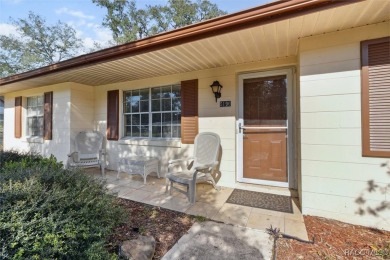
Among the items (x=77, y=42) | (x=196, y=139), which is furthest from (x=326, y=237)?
(x=77, y=42)

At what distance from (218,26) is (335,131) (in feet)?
6.23

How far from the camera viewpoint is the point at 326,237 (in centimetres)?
204

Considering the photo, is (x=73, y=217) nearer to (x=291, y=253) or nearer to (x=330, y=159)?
(x=291, y=253)

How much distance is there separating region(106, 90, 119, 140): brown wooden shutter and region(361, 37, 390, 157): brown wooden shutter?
189 inches

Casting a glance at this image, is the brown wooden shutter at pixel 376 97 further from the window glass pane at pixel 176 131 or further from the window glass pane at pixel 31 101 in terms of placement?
the window glass pane at pixel 31 101

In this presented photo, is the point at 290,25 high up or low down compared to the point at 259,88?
up

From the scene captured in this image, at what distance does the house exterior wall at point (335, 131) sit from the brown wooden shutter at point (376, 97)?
2.2 inches

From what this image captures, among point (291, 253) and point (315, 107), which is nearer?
point (291, 253)

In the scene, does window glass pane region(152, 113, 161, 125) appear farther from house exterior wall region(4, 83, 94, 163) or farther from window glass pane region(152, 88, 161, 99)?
house exterior wall region(4, 83, 94, 163)

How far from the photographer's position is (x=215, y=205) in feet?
9.37

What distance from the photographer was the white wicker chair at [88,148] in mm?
4719

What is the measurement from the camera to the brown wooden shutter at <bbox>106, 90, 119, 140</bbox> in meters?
5.00

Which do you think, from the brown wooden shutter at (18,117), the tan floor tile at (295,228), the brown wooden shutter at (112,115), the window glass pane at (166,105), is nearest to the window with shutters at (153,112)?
the window glass pane at (166,105)

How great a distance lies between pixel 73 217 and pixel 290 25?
2918 millimetres
